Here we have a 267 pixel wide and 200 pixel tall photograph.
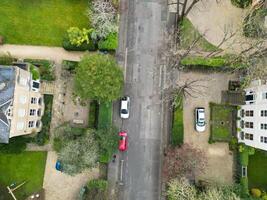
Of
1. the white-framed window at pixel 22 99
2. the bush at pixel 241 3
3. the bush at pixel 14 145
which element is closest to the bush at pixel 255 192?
the bush at pixel 241 3

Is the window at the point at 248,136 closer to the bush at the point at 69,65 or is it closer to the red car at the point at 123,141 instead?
the red car at the point at 123,141

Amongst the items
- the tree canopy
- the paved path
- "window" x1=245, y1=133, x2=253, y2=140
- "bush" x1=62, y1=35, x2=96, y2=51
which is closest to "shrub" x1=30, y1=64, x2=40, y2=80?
"bush" x1=62, y1=35, x2=96, y2=51

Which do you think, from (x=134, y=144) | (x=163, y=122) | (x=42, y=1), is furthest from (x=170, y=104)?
(x=42, y=1)

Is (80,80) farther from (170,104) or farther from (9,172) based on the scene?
(9,172)

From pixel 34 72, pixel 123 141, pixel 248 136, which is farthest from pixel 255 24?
pixel 34 72

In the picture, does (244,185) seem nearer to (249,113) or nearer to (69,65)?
(249,113)
